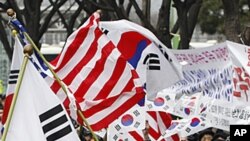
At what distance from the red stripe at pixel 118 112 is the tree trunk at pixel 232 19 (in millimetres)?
5499

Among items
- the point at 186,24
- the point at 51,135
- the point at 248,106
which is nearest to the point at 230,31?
the point at 186,24

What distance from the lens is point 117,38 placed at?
31.0 ft

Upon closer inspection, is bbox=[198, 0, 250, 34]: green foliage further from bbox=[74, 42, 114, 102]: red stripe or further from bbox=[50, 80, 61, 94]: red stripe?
bbox=[50, 80, 61, 94]: red stripe

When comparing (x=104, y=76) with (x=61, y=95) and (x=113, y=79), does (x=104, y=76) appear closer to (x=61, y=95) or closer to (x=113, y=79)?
(x=113, y=79)

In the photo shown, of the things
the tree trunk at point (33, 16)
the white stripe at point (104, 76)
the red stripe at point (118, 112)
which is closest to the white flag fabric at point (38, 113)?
the red stripe at point (118, 112)

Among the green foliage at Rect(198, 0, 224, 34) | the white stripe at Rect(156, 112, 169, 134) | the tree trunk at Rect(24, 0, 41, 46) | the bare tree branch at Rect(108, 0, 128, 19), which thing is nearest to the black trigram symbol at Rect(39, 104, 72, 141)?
the white stripe at Rect(156, 112, 169, 134)

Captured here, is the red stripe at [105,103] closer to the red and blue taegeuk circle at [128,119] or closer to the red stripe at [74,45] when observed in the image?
the red and blue taegeuk circle at [128,119]

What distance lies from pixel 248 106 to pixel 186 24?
784 cm

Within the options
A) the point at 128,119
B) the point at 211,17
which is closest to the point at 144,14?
the point at 128,119

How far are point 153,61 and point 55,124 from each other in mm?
2872

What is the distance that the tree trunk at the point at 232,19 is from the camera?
13383 millimetres

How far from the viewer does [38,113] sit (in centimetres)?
657

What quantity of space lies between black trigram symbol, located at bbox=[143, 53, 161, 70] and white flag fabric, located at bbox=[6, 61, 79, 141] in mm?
2752

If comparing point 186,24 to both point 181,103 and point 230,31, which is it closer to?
point 230,31
